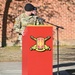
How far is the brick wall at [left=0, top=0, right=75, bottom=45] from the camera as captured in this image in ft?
60.8

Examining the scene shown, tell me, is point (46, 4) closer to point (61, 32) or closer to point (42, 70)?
point (61, 32)

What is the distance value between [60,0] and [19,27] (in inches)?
387

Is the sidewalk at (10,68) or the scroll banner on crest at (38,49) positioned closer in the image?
the scroll banner on crest at (38,49)

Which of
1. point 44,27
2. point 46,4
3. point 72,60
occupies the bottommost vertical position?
point 72,60

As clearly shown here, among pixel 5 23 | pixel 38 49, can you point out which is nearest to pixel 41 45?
pixel 38 49

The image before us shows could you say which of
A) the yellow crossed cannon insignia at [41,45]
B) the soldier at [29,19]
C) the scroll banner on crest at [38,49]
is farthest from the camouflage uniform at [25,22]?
the yellow crossed cannon insignia at [41,45]

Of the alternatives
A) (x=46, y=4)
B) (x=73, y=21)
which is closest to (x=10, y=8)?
(x=46, y=4)

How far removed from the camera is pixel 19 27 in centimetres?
923

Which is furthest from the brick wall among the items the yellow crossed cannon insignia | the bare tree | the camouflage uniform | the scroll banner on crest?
the yellow crossed cannon insignia

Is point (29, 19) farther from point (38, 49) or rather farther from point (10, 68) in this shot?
point (10, 68)

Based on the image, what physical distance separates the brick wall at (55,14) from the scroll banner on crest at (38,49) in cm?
1016

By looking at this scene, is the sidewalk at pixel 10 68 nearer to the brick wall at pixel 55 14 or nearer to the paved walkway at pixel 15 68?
the paved walkway at pixel 15 68

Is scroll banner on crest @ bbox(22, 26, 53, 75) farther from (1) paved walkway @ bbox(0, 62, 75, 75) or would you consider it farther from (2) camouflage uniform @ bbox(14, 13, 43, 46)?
(1) paved walkway @ bbox(0, 62, 75, 75)

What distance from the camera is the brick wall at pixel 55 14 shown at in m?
18.5
